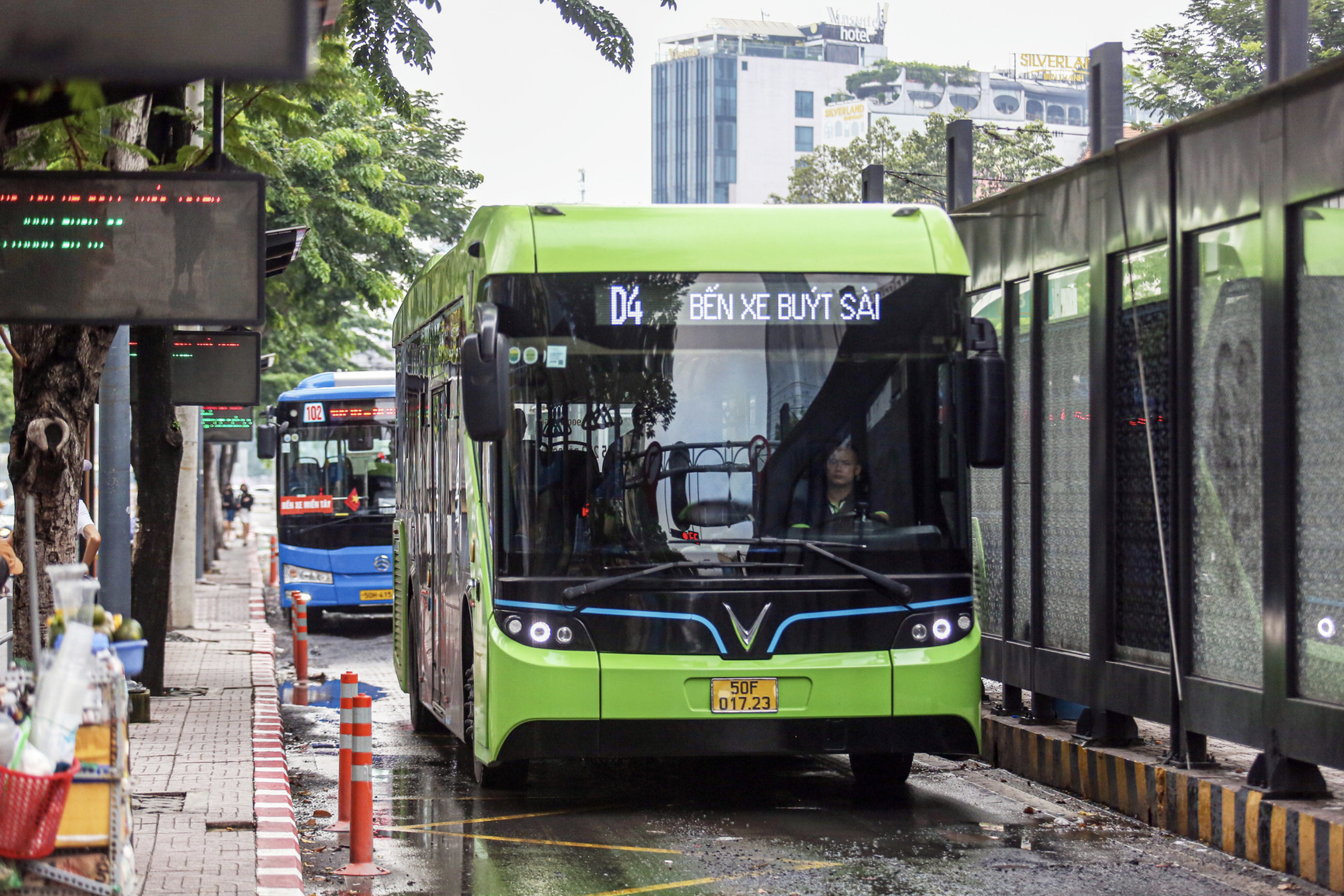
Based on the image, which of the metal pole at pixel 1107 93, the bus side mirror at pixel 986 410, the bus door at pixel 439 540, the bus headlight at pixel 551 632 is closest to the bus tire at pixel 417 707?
the bus door at pixel 439 540

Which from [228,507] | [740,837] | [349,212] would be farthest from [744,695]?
[228,507]

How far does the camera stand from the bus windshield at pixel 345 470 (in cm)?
2381

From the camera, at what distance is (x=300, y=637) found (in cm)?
1678

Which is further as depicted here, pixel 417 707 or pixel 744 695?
pixel 417 707

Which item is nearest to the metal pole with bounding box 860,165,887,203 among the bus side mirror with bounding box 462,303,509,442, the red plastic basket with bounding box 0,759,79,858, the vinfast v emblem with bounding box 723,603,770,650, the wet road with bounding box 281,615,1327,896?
the wet road with bounding box 281,615,1327,896

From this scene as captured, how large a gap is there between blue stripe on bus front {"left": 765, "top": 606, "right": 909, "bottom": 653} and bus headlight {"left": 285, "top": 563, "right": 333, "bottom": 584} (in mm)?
15117

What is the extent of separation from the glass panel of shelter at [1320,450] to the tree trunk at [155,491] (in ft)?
29.2

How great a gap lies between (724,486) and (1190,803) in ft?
8.77

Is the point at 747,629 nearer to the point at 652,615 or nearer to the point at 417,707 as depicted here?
the point at 652,615

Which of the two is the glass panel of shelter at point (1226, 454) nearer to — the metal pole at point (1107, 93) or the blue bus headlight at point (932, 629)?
the blue bus headlight at point (932, 629)

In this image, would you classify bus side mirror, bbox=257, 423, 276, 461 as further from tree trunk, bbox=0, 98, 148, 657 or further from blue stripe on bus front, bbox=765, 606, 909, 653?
blue stripe on bus front, bbox=765, 606, 909, 653

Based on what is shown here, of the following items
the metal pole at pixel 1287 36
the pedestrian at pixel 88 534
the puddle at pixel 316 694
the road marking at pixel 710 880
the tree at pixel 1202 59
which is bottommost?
the puddle at pixel 316 694

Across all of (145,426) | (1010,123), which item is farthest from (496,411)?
(1010,123)

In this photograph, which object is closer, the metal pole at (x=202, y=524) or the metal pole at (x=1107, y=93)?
the metal pole at (x=1107, y=93)
